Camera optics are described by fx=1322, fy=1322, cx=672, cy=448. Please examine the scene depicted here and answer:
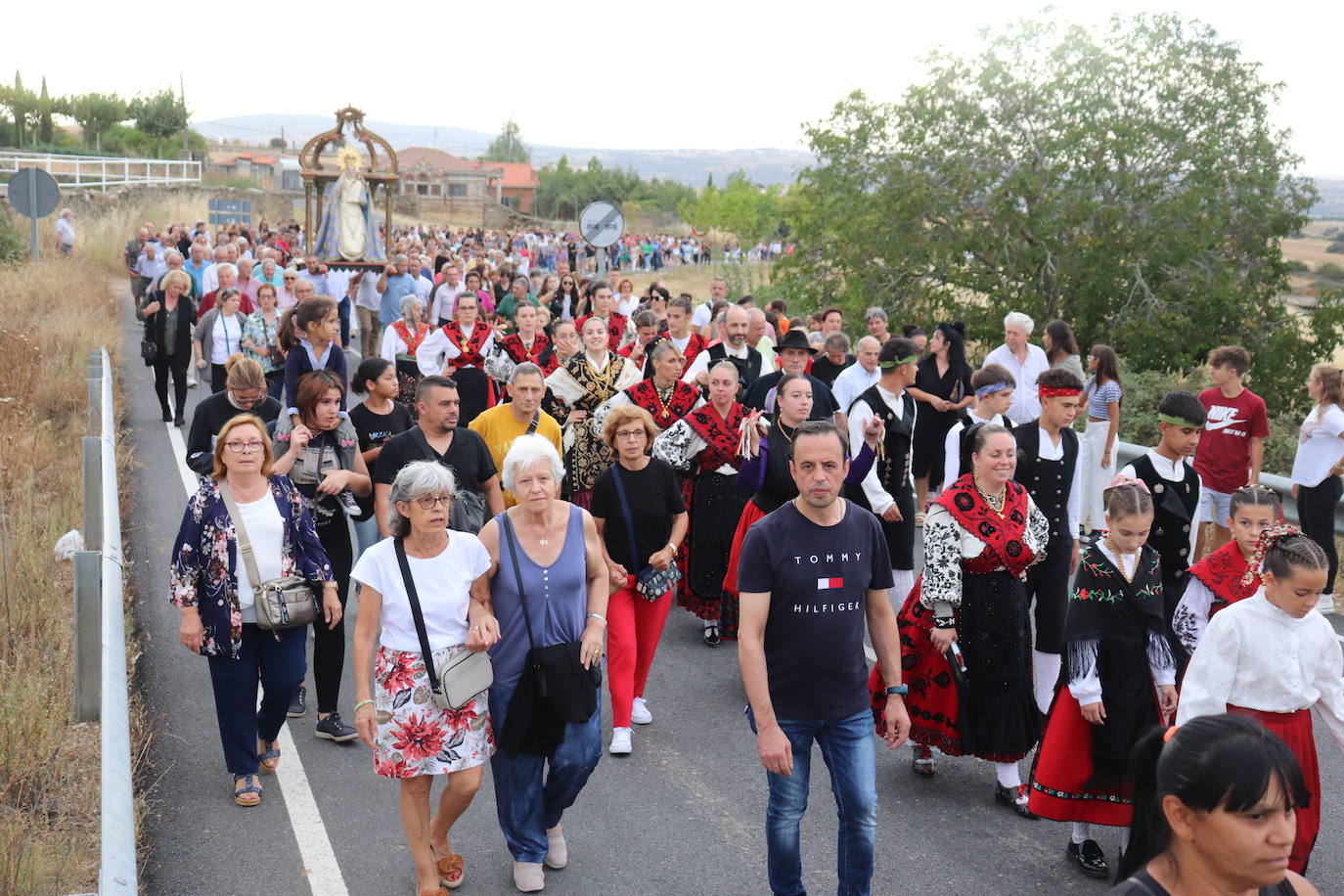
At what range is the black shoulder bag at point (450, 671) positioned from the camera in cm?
494

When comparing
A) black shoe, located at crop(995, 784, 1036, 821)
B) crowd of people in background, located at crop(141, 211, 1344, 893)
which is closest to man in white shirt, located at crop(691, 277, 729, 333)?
crowd of people in background, located at crop(141, 211, 1344, 893)

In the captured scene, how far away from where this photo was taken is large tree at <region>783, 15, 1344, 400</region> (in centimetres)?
1823

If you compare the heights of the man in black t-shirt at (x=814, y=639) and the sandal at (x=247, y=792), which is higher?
the man in black t-shirt at (x=814, y=639)

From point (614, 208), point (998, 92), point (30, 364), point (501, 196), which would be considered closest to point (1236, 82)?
point (998, 92)

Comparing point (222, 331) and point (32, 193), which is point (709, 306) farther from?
point (32, 193)

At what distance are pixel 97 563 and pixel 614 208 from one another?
1170 cm

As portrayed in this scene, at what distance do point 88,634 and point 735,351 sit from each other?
20.7ft

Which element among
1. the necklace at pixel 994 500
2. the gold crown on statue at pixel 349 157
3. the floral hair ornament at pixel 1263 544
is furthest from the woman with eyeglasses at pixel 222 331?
the gold crown on statue at pixel 349 157

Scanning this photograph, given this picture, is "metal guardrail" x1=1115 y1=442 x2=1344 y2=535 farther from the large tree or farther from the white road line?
the large tree

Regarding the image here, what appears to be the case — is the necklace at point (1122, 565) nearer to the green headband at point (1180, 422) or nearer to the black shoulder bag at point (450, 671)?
the green headband at point (1180, 422)

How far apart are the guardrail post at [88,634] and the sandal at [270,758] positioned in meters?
0.82

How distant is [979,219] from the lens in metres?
19.3

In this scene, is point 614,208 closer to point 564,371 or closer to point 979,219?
point 979,219

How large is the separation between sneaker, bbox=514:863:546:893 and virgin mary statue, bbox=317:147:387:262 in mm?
19660
